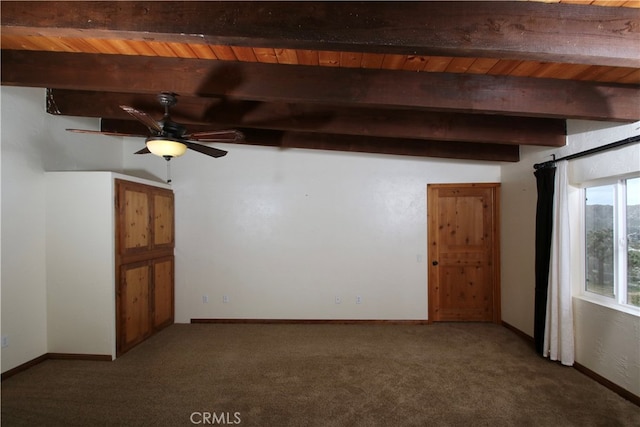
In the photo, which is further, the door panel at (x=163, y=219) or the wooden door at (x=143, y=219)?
the door panel at (x=163, y=219)

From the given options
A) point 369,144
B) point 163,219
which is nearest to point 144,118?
point 163,219

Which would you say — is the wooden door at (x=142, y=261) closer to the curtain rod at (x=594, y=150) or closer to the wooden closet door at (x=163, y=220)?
the wooden closet door at (x=163, y=220)

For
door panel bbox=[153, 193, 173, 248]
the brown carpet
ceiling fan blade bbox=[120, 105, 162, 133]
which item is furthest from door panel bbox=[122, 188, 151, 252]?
ceiling fan blade bbox=[120, 105, 162, 133]

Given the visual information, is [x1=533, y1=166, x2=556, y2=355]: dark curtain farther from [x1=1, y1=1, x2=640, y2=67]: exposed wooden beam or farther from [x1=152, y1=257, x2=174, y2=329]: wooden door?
[x1=152, y1=257, x2=174, y2=329]: wooden door

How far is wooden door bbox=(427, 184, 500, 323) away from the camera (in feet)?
14.8

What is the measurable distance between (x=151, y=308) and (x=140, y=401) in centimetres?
162

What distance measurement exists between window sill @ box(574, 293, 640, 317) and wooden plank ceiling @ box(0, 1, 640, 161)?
160cm

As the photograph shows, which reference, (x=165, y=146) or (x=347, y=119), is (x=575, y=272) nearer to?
(x=347, y=119)

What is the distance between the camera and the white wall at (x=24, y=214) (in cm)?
295

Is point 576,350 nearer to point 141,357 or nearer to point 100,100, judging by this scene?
point 141,357

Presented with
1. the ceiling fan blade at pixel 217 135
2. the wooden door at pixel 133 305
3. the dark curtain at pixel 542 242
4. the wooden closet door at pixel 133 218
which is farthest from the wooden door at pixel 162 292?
the dark curtain at pixel 542 242

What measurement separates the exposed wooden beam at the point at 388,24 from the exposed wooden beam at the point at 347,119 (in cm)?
150

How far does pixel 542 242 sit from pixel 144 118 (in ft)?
13.2

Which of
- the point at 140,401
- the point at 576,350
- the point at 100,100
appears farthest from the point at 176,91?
the point at 576,350
